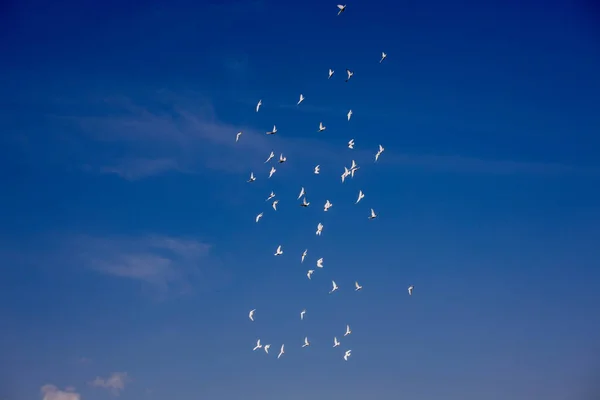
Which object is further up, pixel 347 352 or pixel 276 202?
pixel 276 202

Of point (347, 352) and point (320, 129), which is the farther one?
point (347, 352)

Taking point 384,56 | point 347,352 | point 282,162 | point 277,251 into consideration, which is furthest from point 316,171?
point 347,352

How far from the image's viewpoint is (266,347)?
351ft

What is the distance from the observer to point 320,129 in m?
101

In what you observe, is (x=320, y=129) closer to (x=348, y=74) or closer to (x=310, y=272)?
(x=348, y=74)

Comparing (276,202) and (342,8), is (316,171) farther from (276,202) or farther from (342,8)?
(342,8)

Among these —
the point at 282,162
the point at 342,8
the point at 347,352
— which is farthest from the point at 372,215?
the point at 342,8

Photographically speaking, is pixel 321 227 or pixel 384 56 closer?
pixel 384 56

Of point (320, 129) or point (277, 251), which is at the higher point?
point (320, 129)

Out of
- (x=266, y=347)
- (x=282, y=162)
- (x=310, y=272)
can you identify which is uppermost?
(x=282, y=162)

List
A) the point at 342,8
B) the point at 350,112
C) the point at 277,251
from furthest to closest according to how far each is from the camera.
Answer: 1. the point at 277,251
2. the point at 350,112
3. the point at 342,8

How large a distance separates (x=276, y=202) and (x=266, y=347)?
61.3ft

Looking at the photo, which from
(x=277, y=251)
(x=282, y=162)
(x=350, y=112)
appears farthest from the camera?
(x=277, y=251)

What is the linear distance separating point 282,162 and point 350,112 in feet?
38.5
